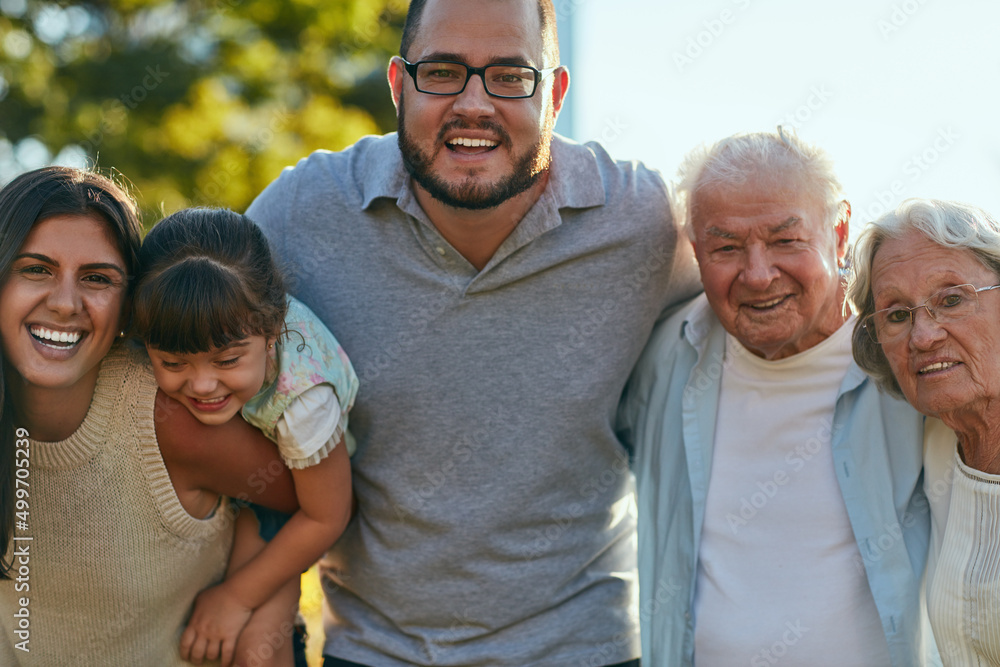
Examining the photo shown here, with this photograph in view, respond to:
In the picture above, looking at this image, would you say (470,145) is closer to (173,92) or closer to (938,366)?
(938,366)

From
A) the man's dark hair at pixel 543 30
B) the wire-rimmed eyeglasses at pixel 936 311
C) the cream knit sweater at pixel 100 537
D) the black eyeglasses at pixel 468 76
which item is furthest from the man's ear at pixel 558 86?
the cream knit sweater at pixel 100 537

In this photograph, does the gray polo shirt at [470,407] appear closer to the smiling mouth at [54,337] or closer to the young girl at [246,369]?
the young girl at [246,369]

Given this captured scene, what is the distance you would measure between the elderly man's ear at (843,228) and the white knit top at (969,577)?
711 mm

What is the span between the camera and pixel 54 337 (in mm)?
1989

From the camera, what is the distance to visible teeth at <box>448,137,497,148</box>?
8.10 feet

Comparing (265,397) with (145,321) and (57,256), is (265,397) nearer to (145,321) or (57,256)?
(145,321)

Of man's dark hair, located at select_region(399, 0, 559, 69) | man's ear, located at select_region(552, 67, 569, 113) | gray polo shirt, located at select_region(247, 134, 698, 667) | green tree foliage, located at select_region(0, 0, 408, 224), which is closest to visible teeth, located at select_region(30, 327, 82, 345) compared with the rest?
gray polo shirt, located at select_region(247, 134, 698, 667)

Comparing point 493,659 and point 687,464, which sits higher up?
point 687,464

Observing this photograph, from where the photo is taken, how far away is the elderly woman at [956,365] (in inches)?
80.4

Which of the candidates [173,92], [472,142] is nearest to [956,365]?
[472,142]

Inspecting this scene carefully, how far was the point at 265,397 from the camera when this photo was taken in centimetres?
222

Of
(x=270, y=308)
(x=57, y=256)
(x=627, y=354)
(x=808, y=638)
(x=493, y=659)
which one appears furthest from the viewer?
(x=627, y=354)

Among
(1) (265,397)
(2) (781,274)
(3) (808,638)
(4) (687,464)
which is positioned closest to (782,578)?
(3) (808,638)

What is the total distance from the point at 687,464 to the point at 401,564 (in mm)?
861
